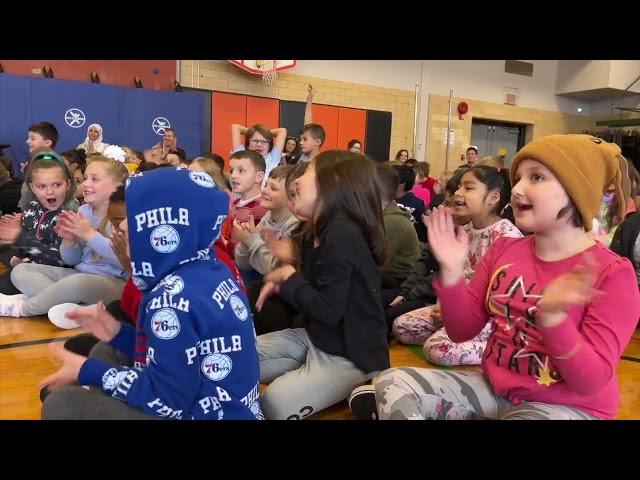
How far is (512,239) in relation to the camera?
5.19ft

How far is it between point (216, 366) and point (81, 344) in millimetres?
974

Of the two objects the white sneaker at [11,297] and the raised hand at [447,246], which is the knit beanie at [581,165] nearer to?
the raised hand at [447,246]

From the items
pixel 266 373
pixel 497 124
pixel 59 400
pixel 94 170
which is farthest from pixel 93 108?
pixel 497 124

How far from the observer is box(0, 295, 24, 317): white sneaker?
287 centimetres

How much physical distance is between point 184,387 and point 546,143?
106cm

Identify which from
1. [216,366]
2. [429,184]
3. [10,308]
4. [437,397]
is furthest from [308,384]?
[429,184]

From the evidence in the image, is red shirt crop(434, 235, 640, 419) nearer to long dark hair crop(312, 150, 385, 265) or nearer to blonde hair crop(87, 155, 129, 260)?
long dark hair crop(312, 150, 385, 265)

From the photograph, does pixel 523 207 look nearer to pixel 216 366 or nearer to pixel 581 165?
pixel 581 165

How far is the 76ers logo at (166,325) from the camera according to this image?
1.15 meters

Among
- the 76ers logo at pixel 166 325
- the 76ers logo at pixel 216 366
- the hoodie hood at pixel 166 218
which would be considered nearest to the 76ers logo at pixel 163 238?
the hoodie hood at pixel 166 218

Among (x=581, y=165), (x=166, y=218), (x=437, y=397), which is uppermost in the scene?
(x=581, y=165)

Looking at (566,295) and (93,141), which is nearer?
(566,295)

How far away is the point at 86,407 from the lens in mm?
1242

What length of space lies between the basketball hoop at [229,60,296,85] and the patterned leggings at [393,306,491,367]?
232 inches
